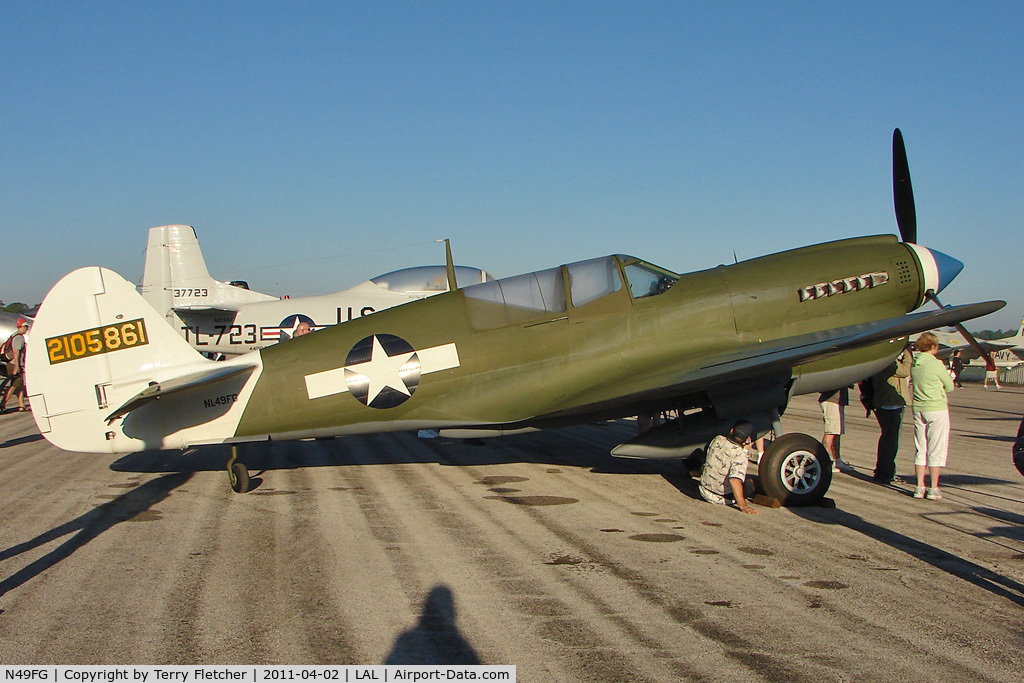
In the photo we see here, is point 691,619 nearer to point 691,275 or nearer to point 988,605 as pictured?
point 988,605

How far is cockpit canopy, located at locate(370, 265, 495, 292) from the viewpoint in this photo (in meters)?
15.4

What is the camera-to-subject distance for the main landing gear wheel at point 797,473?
691cm

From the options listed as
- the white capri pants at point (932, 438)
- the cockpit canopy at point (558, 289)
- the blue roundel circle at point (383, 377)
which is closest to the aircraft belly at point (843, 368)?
the white capri pants at point (932, 438)

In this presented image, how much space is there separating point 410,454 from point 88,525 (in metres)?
4.86

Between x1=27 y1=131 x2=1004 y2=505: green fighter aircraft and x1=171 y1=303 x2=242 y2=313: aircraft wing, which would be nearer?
x1=27 y1=131 x2=1004 y2=505: green fighter aircraft

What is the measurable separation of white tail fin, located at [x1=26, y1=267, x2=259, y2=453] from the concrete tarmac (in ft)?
2.24

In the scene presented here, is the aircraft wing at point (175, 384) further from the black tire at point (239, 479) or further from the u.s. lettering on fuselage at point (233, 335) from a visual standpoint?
the u.s. lettering on fuselage at point (233, 335)

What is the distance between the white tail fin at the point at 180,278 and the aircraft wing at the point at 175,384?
1288cm

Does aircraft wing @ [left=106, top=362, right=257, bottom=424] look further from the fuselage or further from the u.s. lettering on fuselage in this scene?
the u.s. lettering on fuselage

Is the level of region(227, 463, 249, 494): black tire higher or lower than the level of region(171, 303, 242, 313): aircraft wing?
lower

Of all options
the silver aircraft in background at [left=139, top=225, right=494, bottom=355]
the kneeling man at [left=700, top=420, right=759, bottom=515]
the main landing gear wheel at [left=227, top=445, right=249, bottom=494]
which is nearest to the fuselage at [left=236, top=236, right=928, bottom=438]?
the main landing gear wheel at [left=227, top=445, right=249, bottom=494]

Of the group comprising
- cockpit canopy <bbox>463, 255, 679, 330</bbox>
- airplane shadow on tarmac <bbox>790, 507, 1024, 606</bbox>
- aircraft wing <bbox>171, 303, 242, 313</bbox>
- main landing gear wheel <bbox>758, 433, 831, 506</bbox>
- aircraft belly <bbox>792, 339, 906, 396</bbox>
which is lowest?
airplane shadow on tarmac <bbox>790, 507, 1024, 606</bbox>

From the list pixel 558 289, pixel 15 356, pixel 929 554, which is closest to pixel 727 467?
pixel 929 554

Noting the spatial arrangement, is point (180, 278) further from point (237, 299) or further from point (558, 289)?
point (558, 289)
